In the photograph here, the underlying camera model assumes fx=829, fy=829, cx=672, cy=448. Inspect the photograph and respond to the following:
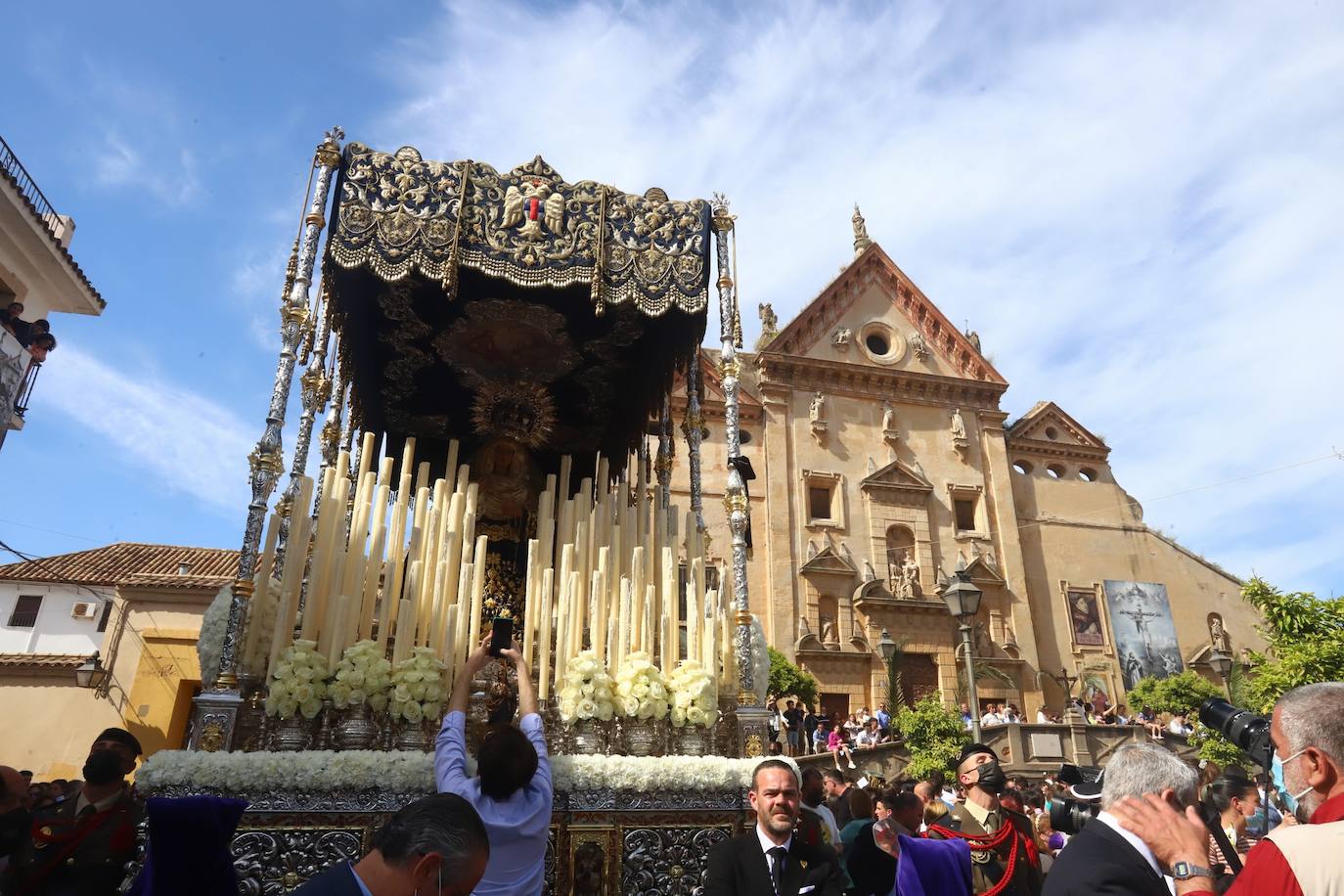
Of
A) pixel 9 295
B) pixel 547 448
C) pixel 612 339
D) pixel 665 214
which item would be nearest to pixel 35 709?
pixel 9 295

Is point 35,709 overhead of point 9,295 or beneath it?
beneath

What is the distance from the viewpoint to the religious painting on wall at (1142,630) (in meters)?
27.7

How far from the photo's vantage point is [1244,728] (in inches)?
137

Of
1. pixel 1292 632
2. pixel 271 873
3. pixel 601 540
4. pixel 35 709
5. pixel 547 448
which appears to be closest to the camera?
pixel 271 873

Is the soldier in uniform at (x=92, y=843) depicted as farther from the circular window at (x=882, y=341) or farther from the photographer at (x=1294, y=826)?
the circular window at (x=882, y=341)

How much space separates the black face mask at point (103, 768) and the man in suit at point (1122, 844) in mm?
3858

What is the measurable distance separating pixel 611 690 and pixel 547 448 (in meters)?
4.72

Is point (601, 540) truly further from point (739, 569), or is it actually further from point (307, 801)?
point (307, 801)

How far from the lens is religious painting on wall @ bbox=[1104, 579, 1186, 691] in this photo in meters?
27.7

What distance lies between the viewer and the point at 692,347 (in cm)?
793

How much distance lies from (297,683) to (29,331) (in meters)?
14.9

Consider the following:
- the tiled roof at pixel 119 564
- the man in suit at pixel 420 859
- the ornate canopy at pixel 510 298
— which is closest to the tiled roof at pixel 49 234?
the tiled roof at pixel 119 564

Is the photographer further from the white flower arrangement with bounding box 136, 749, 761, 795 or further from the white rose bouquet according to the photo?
the white rose bouquet

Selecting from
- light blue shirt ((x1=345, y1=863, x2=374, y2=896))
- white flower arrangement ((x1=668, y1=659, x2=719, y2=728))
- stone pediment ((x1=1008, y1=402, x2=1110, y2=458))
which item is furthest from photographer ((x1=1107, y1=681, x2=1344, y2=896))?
stone pediment ((x1=1008, y1=402, x2=1110, y2=458))
